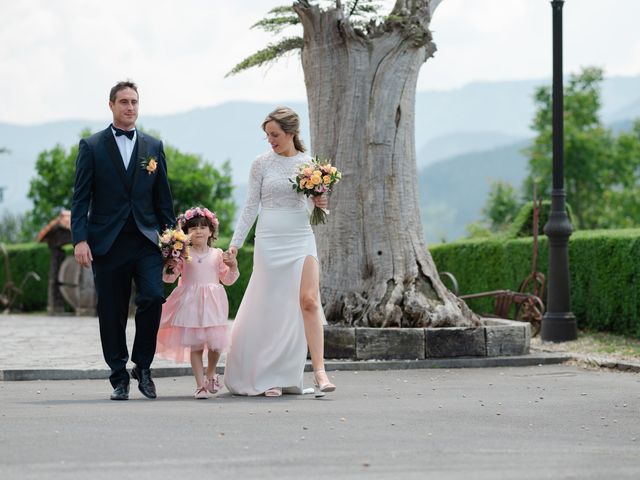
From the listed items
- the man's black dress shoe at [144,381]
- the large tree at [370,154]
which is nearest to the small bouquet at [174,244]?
the man's black dress shoe at [144,381]

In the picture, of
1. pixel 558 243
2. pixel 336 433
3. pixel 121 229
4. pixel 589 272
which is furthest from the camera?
pixel 589 272

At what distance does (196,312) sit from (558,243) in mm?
7207

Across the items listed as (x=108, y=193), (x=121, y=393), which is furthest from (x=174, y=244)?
(x=121, y=393)

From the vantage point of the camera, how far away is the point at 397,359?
40.7ft

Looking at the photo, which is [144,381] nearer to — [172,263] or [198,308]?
[198,308]

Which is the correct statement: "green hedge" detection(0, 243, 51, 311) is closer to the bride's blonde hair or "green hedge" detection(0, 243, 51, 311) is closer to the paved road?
the paved road

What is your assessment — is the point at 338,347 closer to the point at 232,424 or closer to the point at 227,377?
the point at 227,377

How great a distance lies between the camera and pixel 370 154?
13.2 metres

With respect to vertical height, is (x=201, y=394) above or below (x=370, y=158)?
below

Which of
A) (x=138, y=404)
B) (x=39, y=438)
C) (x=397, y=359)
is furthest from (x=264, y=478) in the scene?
(x=397, y=359)

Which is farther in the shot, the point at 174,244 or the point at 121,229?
the point at 174,244

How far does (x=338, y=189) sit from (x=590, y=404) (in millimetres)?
5077

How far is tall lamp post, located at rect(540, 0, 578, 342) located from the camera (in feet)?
49.7

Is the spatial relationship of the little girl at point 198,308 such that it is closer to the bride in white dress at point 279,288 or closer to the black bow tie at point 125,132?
the bride in white dress at point 279,288
